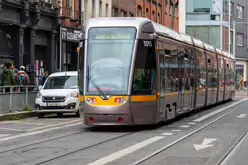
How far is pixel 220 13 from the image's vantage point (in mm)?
80438

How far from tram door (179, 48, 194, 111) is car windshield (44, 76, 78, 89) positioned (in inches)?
180

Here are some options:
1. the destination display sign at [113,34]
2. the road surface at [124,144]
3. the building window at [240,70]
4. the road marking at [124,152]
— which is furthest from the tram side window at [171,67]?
the building window at [240,70]

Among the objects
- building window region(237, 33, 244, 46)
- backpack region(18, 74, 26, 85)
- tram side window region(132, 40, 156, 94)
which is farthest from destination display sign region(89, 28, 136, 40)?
building window region(237, 33, 244, 46)

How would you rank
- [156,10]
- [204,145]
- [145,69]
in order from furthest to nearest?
1. [156,10]
2. [145,69]
3. [204,145]

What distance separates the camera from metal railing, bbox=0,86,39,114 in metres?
24.0

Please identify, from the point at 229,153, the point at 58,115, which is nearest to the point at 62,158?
the point at 229,153

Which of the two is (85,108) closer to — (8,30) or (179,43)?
(179,43)

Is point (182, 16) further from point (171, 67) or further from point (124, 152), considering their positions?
point (124, 152)

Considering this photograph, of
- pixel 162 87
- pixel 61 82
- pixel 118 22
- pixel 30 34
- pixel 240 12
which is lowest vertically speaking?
pixel 162 87

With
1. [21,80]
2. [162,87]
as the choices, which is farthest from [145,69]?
[21,80]

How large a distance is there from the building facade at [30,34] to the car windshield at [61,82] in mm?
7605

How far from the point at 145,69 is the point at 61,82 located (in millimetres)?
8707

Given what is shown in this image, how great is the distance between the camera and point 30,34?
36.5 meters

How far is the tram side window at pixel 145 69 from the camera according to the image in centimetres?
1781
